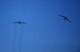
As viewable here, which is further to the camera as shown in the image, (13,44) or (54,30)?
(54,30)

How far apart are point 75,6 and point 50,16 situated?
0.43 metres

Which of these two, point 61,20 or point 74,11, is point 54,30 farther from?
point 74,11

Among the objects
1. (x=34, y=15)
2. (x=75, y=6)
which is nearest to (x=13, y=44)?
(x=34, y=15)

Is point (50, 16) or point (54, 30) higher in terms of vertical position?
point (50, 16)

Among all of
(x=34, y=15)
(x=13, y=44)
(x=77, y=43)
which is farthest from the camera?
(x=77, y=43)

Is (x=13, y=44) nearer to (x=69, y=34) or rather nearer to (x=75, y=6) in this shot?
(x=69, y=34)

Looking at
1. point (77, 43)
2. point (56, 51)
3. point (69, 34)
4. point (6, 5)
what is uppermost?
point (6, 5)

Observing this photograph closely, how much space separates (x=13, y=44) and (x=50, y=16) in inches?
24.8

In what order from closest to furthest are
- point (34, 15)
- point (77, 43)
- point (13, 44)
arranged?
point (13, 44) < point (34, 15) < point (77, 43)

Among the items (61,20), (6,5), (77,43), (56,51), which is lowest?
(56,51)

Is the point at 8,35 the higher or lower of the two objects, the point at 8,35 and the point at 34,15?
the lower

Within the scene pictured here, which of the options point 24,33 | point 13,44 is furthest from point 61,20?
point 13,44

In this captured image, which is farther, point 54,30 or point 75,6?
point 75,6

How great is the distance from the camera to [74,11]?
1.86m
